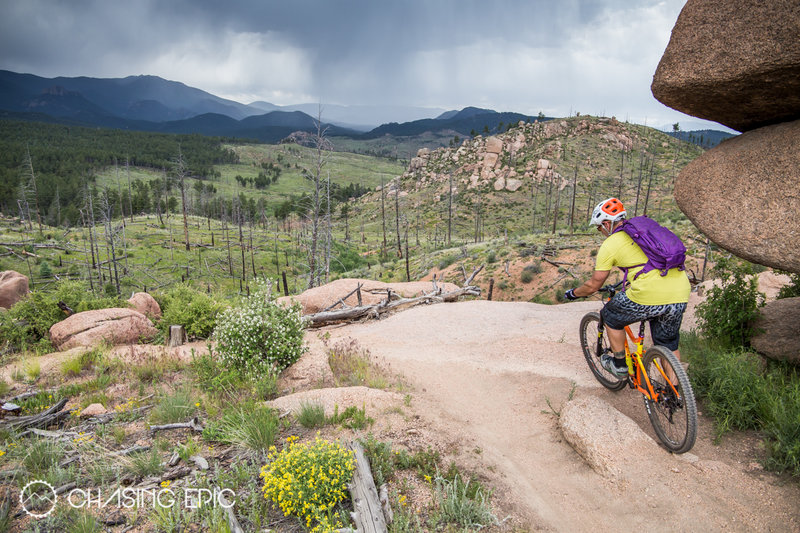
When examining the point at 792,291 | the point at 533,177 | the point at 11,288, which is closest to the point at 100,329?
the point at 11,288

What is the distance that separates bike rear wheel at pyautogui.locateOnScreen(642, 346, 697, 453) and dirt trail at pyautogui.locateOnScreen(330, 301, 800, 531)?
229 millimetres

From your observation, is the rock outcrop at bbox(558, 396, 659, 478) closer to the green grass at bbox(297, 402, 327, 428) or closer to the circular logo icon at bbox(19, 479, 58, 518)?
the green grass at bbox(297, 402, 327, 428)

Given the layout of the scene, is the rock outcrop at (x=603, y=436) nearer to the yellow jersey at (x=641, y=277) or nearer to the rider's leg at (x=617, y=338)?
the rider's leg at (x=617, y=338)

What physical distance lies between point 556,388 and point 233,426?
17.6 feet

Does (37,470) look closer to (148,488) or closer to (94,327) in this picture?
(148,488)

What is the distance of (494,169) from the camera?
104m

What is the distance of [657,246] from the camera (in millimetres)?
4750

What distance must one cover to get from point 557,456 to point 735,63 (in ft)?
18.3

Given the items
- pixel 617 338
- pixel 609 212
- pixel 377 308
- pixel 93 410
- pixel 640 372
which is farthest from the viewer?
pixel 377 308

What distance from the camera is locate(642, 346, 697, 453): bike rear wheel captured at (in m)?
4.42

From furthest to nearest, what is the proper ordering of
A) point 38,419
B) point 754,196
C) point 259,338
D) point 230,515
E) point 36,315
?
1. point 36,315
2. point 259,338
3. point 38,419
4. point 754,196
5. point 230,515

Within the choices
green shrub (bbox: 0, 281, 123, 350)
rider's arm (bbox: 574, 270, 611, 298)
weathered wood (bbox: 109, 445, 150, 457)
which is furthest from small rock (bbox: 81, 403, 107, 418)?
rider's arm (bbox: 574, 270, 611, 298)

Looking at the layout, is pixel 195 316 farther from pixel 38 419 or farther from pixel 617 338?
pixel 617 338

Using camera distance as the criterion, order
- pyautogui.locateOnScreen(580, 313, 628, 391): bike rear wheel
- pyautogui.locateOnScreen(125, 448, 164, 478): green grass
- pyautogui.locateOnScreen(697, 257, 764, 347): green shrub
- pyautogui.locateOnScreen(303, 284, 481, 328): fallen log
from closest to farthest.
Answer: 1. pyautogui.locateOnScreen(125, 448, 164, 478): green grass
2. pyautogui.locateOnScreen(580, 313, 628, 391): bike rear wheel
3. pyautogui.locateOnScreen(697, 257, 764, 347): green shrub
4. pyautogui.locateOnScreen(303, 284, 481, 328): fallen log
